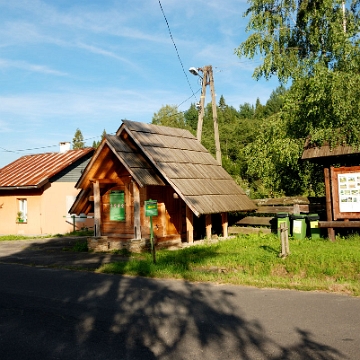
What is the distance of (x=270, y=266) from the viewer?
11.2 meters

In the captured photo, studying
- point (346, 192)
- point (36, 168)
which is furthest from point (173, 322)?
point (36, 168)

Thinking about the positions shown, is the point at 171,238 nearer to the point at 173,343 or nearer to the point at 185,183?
the point at 185,183

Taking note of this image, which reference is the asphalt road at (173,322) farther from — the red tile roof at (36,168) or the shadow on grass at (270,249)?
the red tile roof at (36,168)

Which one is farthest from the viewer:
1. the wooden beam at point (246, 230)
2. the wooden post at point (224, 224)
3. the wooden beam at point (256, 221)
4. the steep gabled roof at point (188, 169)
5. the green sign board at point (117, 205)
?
the wooden post at point (224, 224)

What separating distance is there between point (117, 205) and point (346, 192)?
350 inches

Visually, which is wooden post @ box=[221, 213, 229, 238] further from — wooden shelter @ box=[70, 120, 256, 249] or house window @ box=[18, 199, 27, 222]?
house window @ box=[18, 199, 27, 222]

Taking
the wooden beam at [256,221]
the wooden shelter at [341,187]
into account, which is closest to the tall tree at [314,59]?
the wooden shelter at [341,187]

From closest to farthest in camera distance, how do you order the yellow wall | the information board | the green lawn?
the green lawn
the information board
the yellow wall

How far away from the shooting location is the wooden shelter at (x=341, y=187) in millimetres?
14211

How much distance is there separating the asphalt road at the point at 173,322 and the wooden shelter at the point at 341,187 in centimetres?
639

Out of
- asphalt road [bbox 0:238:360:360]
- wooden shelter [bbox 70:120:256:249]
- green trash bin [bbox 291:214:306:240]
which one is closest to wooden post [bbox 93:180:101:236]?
wooden shelter [bbox 70:120:256:249]

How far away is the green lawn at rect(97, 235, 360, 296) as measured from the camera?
9.62 metres

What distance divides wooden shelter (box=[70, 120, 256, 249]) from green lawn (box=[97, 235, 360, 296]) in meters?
2.54

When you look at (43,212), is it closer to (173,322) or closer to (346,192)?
(346,192)
